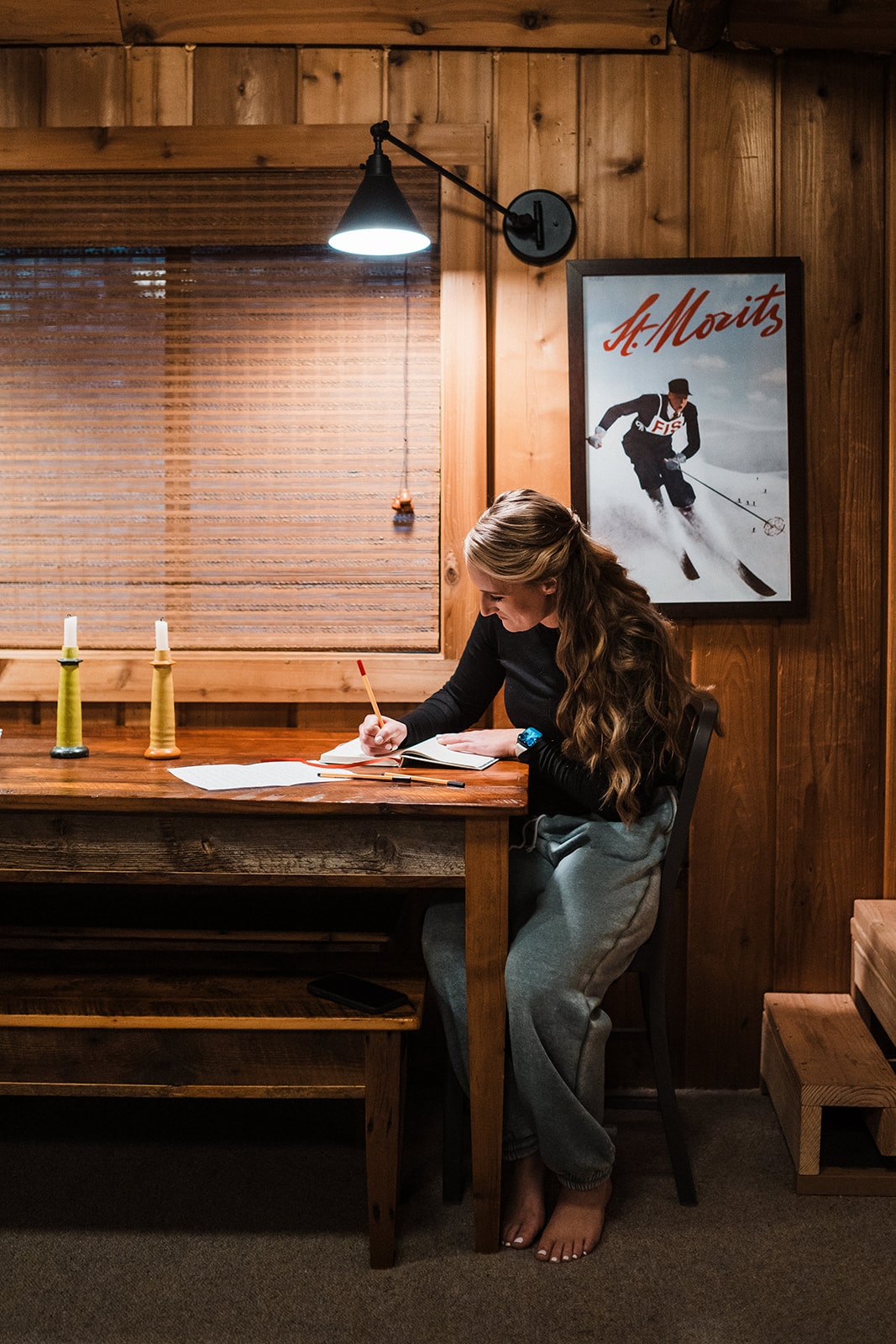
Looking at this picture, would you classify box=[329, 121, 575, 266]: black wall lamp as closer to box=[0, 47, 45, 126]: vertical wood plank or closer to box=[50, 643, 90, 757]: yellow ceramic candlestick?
box=[0, 47, 45, 126]: vertical wood plank

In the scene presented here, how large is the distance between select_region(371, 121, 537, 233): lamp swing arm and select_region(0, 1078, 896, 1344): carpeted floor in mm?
2083

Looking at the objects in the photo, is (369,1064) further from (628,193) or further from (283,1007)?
(628,193)

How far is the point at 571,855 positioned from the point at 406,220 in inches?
54.6

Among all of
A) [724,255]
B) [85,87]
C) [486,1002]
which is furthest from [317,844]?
[85,87]

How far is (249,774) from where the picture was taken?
2.02 metres

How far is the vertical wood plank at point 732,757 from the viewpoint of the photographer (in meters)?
2.55

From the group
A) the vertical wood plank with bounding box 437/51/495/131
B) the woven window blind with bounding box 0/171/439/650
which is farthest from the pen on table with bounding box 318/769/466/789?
the vertical wood plank with bounding box 437/51/495/131

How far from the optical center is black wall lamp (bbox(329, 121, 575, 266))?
7.55 ft

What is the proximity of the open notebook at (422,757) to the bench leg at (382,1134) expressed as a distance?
52cm

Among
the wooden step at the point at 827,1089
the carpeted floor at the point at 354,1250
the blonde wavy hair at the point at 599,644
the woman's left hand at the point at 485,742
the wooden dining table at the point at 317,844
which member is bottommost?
the carpeted floor at the point at 354,1250

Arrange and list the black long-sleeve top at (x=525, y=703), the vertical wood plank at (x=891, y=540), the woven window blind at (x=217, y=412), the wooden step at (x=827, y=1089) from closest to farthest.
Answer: the black long-sleeve top at (x=525, y=703) < the wooden step at (x=827, y=1089) < the vertical wood plank at (x=891, y=540) < the woven window blind at (x=217, y=412)

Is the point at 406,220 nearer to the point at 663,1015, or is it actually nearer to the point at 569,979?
the point at 569,979

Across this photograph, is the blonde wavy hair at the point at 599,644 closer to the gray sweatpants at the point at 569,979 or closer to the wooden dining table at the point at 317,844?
the gray sweatpants at the point at 569,979

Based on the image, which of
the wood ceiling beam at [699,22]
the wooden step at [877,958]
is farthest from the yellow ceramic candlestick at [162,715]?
the wood ceiling beam at [699,22]
